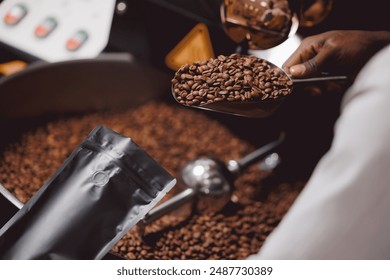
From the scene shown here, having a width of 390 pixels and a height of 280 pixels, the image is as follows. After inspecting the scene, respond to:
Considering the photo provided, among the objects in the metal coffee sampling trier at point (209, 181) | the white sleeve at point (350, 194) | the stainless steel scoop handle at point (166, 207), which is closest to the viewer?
the white sleeve at point (350, 194)

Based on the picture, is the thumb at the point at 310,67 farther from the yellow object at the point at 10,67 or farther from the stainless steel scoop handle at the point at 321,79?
the yellow object at the point at 10,67

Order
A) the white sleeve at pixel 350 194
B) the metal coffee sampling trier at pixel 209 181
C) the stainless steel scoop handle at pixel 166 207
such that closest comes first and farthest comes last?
1. the white sleeve at pixel 350 194
2. the stainless steel scoop handle at pixel 166 207
3. the metal coffee sampling trier at pixel 209 181

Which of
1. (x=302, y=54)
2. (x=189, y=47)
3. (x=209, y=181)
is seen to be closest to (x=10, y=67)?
(x=189, y=47)

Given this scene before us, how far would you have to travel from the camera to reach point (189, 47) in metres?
0.82

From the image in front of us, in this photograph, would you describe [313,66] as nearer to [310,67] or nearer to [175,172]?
[310,67]

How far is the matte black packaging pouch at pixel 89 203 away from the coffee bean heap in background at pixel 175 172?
117 mm

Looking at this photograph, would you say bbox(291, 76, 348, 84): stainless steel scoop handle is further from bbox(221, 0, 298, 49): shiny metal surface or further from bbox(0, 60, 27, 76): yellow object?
bbox(0, 60, 27, 76): yellow object

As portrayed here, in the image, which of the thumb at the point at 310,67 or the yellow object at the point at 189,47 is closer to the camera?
the thumb at the point at 310,67

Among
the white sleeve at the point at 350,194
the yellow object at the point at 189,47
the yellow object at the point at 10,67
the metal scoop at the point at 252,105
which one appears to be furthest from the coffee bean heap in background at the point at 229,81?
the yellow object at the point at 10,67

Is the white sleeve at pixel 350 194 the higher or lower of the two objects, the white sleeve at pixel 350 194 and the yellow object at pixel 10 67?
the lower

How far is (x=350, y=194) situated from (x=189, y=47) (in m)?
0.45

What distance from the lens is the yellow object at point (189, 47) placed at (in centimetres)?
80
